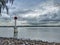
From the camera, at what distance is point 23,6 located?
586cm

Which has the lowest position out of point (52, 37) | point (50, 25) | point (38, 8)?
point (52, 37)

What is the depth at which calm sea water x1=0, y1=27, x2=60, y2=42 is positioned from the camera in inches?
221

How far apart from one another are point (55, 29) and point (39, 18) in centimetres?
59

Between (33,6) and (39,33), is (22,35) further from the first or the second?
(33,6)

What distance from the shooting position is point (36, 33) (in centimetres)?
575

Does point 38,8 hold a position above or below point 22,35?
above

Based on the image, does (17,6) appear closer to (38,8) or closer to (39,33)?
(38,8)

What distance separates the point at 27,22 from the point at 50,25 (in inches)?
28.1

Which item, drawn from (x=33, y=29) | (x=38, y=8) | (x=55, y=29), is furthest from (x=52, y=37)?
(x=38, y=8)

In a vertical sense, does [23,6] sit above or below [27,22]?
above

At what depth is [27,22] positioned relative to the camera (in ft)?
18.9

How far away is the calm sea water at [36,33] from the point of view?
561 cm

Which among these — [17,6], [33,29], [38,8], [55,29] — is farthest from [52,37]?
[17,6]

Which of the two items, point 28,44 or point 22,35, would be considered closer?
point 28,44
